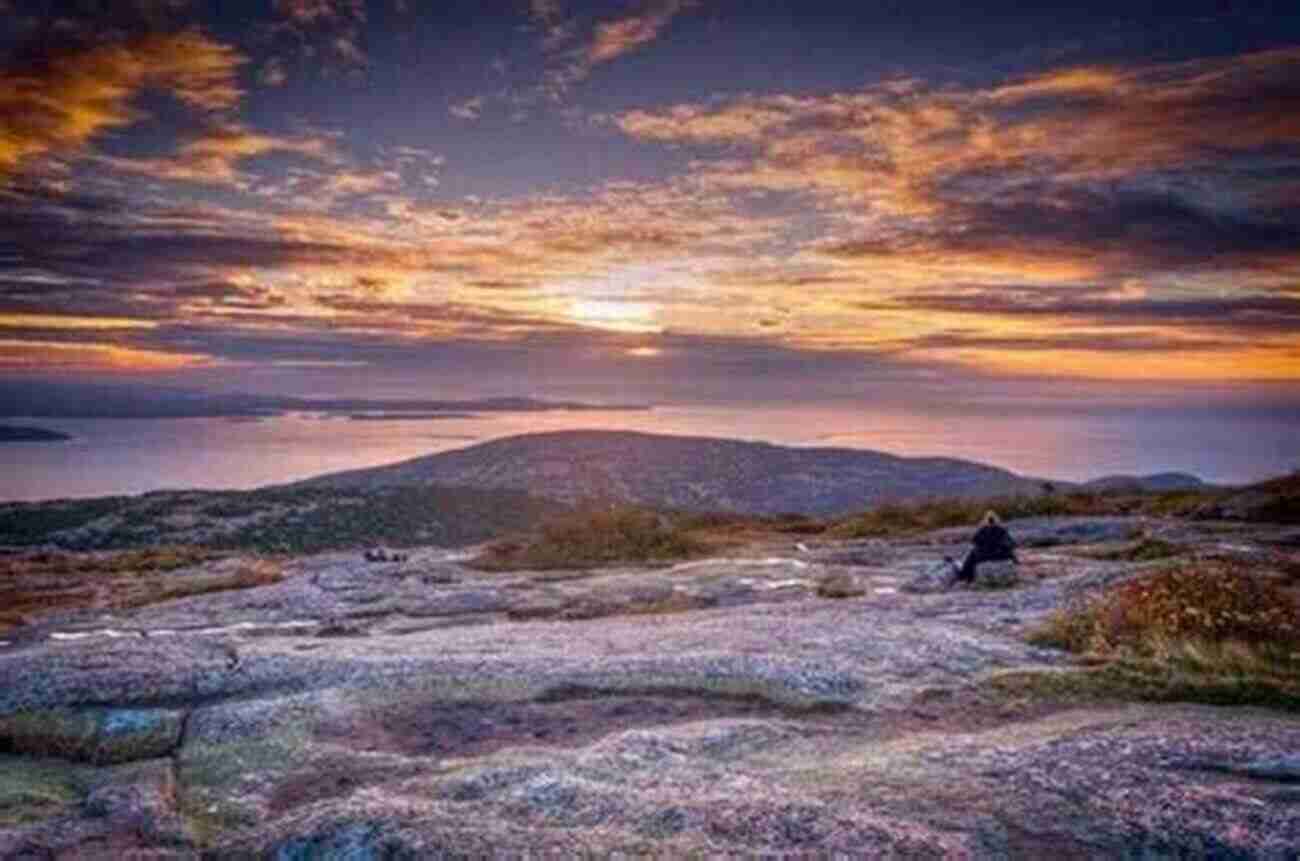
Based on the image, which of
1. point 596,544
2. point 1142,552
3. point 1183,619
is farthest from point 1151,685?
point 596,544

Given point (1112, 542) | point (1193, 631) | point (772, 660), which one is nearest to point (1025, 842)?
point (772, 660)

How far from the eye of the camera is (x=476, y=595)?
3112cm

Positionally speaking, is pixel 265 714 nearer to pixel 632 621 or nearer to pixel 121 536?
pixel 632 621

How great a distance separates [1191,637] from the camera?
746 inches

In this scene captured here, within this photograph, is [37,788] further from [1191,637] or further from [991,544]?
[991,544]

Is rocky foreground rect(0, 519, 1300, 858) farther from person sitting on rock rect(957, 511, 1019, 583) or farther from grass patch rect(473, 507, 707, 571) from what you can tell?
grass patch rect(473, 507, 707, 571)

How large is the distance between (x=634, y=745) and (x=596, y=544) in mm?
28131

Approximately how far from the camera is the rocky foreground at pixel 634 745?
11727 millimetres

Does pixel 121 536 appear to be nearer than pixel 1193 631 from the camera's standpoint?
No

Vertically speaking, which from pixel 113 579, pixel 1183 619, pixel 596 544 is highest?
pixel 1183 619

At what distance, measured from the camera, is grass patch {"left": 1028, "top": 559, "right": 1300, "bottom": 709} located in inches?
672

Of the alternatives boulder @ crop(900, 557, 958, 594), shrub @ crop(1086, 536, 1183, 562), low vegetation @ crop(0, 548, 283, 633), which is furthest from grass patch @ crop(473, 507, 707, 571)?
shrub @ crop(1086, 536, 1183, 562)

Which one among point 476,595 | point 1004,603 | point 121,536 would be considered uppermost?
point 1004,603

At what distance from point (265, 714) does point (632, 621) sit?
9311 millimetres
